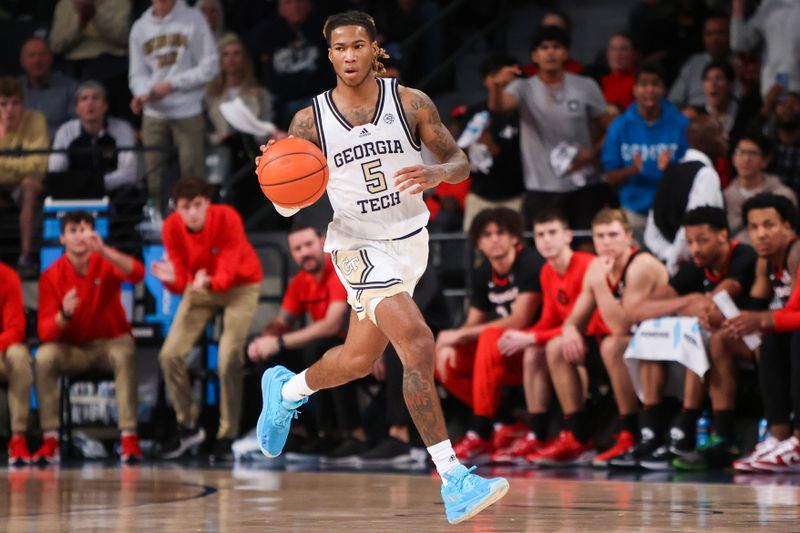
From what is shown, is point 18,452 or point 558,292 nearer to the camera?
point 558,292

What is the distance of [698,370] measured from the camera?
7.96m

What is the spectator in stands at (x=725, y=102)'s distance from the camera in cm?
998

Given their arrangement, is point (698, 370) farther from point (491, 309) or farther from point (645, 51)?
point (645, 51)

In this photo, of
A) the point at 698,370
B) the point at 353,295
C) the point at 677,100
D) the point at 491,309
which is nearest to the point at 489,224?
the point at 491,309

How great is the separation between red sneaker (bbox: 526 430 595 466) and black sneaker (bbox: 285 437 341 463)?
1.53m

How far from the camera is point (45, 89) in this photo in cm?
1266

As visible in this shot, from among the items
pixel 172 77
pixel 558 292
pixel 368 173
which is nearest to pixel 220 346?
pixel 558 292

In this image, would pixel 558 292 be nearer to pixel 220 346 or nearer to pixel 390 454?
pixel 390 454

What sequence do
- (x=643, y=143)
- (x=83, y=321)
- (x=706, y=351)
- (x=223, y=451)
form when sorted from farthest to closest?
(x=83, y=321)
(x=223, y=451)
(x=643, y=143)
(x=706, y=351)

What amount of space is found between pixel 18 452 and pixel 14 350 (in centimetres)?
73

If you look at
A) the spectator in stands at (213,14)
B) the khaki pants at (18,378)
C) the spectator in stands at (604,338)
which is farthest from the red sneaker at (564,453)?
the spectator in stands at (213,14)

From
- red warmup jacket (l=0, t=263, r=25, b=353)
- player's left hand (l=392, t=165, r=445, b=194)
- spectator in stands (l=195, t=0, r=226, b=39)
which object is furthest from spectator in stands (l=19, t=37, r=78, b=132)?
player's left hand (l=392, t=165, r=445, b=194)

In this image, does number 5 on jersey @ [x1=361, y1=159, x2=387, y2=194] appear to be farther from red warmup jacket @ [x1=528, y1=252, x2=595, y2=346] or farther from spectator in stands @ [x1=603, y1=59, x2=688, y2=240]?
spectator in stands @ [x1=603, y1=59, x2=688, y2=240]

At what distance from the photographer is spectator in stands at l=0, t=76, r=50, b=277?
37.3 feet
